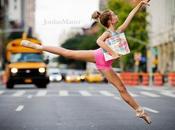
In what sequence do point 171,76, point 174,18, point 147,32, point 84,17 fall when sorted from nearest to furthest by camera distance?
point 84,17 → point 171,76 → point 174,18 → point 147,32

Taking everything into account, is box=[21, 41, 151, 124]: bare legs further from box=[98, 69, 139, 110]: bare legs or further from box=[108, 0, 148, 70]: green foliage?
box=[108, 0, 148, 70]: green foliage

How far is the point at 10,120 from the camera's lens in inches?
602

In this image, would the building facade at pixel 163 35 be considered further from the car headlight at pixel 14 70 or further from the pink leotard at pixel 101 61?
the pink leotard at pixel 101 61

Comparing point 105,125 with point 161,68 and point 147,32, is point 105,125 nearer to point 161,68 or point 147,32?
point 161,68

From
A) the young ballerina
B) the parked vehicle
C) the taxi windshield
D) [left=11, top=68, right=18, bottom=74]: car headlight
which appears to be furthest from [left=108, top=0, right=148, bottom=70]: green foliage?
the young ballerina

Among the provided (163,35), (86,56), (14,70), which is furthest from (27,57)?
(163,35)

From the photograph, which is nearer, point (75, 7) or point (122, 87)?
point (122, 87)

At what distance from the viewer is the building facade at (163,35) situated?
2474 inches


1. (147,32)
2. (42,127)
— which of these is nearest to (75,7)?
(42,127)

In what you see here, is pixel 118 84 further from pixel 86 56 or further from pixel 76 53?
pixel 76 53

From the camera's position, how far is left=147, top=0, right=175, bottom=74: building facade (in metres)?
62.8

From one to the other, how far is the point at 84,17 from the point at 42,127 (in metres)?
2.12

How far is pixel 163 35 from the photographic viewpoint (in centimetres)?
7344

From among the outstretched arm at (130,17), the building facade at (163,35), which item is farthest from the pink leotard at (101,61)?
the building facade at (163,35)
